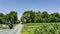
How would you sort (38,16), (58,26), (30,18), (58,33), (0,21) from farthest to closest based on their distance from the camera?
(30,18), (38,16), (0,21), (58,26), (58,33)

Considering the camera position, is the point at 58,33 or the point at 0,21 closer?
the point at 58,33

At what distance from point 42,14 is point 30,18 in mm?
9180

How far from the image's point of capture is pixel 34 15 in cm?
12681

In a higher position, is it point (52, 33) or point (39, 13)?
point (39, 13)

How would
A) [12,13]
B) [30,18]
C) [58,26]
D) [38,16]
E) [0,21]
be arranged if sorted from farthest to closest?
[12,13] < [30,18] < [38,16] < [0,21] < [58,26]

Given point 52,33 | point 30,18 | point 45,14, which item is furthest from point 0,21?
point 52,33

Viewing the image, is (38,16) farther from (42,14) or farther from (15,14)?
(15,14)

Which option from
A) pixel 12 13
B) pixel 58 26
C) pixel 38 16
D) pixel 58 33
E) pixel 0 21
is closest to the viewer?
pixel 58 33

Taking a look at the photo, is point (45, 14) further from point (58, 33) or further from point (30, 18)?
point (58, 33)

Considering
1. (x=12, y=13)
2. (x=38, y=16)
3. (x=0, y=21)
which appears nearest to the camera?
(x=0, y=21)

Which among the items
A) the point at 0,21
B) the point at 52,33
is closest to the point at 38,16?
the point at 0,21

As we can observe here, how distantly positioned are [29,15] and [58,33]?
120337 millimetres

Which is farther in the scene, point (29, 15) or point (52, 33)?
point (29, 15)

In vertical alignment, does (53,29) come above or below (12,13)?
below
